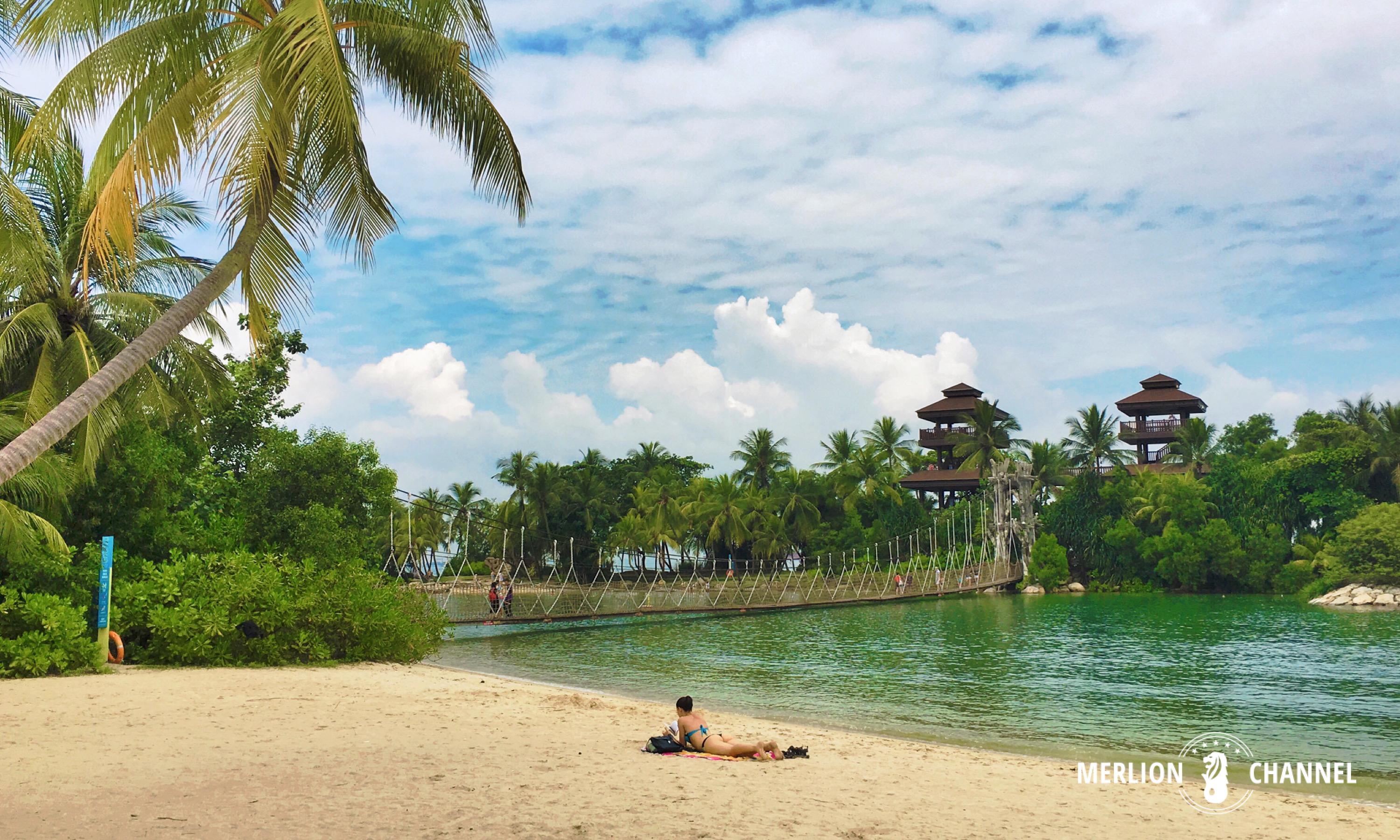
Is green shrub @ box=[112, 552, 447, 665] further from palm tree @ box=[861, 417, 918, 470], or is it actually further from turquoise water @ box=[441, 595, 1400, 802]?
palm tree @ box=[861, 417, 918, 470]

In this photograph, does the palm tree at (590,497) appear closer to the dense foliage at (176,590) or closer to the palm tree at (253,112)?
the dense foliage at (176,590)

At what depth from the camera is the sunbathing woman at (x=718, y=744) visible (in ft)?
22.2

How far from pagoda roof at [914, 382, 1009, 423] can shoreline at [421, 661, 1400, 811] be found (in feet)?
137

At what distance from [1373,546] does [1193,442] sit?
14089 millimetres

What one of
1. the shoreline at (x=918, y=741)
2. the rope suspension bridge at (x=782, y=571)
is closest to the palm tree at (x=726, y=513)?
the rope suspension bridge at (x=782, y=571)

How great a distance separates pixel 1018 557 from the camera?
152 feet

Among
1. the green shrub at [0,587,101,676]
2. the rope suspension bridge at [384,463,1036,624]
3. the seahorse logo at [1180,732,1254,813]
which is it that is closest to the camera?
the seahorse logo at [1180,732,1254,813]

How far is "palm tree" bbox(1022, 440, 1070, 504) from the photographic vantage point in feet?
159

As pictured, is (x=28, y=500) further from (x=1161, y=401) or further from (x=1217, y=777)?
(x=1161, y=401)

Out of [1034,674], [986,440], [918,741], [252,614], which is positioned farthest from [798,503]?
[918,741]

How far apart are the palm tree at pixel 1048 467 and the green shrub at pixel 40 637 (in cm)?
4379

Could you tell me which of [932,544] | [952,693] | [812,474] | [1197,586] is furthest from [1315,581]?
[952,693]

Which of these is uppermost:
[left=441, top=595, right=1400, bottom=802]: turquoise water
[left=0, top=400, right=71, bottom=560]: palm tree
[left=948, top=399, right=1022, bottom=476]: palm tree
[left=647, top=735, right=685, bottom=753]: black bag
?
[left=948, top=399, right=1022, bottom=476]: palm tree

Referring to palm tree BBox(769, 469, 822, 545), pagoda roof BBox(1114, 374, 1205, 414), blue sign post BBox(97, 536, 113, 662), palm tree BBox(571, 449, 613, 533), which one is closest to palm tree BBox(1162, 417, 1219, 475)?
pagoda roof BBox(1114, 374, 1205, 414)
